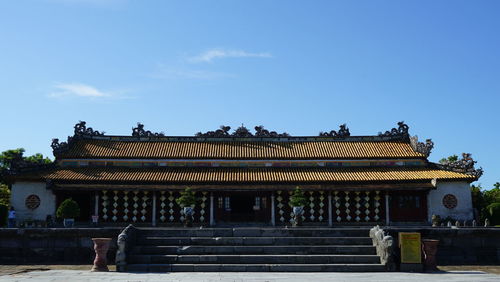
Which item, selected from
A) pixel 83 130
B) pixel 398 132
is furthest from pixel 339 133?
pixel 83 130

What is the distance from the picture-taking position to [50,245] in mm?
20812

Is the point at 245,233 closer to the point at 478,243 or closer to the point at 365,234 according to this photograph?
the point at 365,234

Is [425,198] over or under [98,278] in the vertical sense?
over

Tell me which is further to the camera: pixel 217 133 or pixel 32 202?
pixel 217 133

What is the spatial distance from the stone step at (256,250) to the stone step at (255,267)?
1143mm

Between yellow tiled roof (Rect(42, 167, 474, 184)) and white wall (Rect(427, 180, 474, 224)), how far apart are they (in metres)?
0.85

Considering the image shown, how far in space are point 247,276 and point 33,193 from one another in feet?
71.4

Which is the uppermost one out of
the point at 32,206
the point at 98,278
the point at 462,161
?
the point at 462,161

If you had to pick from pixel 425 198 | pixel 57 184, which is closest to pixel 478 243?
pixel 425 198

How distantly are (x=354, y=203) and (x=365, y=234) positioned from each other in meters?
14.3

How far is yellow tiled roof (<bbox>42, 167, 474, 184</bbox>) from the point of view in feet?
108

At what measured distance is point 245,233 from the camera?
2031cm

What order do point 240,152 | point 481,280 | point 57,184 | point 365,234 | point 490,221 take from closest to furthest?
point 481,280
point 365,234
point 490,221
point 57,184
point 240,152

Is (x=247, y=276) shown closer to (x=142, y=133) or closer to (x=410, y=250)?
(x=410, y=250)
